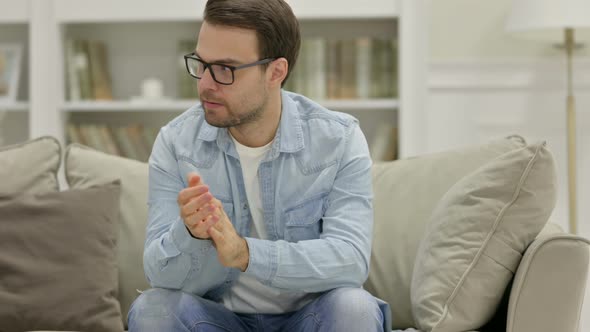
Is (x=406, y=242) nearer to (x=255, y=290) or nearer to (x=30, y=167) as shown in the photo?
(x=255, y=290)

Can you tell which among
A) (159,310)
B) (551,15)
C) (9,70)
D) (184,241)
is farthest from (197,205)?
(9,70)

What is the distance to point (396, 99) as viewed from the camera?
3545 mm

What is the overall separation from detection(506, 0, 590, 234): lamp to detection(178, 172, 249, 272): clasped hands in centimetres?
190

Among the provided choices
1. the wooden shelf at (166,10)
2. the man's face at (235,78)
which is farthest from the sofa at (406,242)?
the wooden shelf at (166,10)

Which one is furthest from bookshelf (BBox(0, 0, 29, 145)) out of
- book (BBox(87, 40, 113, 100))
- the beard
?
the beard

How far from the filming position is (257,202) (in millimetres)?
1875

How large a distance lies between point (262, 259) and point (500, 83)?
218cm

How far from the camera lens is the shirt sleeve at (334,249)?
1.70 meters

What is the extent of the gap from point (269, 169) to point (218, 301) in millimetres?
313

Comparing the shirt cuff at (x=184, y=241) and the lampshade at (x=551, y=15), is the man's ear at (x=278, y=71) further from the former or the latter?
the lampshade at (x=551, y=15)

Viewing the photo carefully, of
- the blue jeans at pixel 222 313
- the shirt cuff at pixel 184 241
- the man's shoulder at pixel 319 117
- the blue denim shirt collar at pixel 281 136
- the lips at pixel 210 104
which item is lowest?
the blue jeans at pixel 222 313

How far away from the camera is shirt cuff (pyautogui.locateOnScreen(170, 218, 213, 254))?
5.48 feet

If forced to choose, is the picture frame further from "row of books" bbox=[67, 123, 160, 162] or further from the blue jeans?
the blue jeans

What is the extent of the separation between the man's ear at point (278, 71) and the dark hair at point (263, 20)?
0.01m
